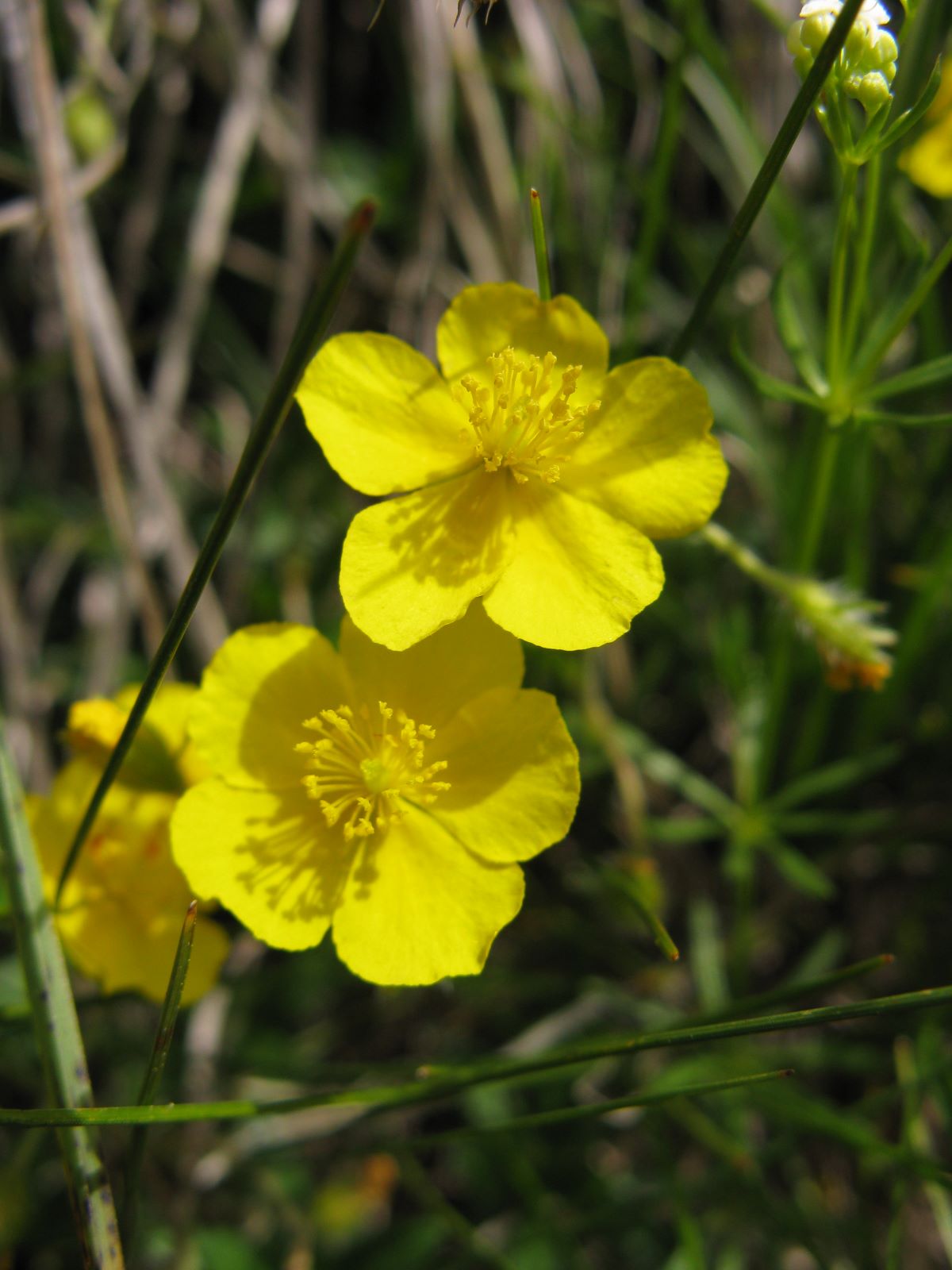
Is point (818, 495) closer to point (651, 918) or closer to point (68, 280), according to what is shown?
point (651, 918)

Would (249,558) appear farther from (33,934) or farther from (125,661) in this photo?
(33,934)

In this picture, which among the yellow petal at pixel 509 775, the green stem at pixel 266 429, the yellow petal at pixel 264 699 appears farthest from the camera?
the yellow petal at pixel 264 699

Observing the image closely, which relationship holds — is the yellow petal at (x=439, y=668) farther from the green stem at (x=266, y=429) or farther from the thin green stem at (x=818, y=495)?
the thin green stem at (x=818, y=495)

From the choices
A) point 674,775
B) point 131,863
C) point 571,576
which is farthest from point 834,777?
point 131,863

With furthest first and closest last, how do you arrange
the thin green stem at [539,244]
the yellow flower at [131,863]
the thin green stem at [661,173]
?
the thin green stem at [661,173], the yellow flower at [131,863], the thin green stem at [539,244]

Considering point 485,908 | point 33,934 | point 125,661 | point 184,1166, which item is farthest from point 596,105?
point 184,1166

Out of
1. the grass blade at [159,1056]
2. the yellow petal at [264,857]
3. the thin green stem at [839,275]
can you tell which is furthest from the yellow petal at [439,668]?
the thin green stem at [839,275]

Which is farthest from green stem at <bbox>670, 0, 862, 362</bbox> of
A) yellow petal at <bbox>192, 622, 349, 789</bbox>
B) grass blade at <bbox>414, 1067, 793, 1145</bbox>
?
grass blade at <bbox>414, 1067, 793, 1145</bbox>
